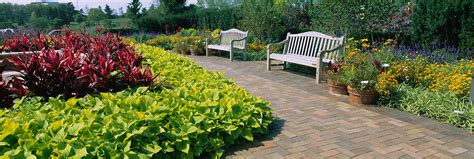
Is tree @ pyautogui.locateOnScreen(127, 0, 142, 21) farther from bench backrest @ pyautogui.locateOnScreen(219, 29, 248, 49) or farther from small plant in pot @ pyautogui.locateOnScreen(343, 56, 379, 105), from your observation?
small plant in pot @ pyautogui.locateOnScreen(343, 56, 379, 105)

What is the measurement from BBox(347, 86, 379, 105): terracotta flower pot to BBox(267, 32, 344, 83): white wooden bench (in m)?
1.46

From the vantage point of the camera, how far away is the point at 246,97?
12.4 ft

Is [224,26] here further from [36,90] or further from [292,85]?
[36,90]

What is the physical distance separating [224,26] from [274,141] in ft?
46.4

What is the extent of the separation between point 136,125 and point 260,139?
3.96 feet

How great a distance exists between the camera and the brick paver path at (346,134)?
10.2 feet

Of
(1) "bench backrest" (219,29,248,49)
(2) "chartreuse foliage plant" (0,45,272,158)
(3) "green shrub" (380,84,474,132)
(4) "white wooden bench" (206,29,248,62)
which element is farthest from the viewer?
(1) "bench backrest" (219,29,248,49)

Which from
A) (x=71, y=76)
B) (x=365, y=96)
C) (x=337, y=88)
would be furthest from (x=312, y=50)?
(x=71, y=76)

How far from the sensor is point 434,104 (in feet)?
13.8

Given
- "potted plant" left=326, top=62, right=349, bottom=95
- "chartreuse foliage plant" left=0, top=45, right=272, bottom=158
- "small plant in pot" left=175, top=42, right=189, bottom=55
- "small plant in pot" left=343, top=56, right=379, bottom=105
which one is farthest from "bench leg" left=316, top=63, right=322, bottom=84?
"small plant in pot" left=175, top=42, right=189, bottom=55

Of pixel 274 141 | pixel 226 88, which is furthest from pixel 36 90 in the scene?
pixel 274 141

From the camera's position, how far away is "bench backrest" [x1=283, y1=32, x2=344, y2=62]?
260 inches

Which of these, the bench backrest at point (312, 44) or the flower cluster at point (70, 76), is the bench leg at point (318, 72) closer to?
the bench backrest at point (312, 44)

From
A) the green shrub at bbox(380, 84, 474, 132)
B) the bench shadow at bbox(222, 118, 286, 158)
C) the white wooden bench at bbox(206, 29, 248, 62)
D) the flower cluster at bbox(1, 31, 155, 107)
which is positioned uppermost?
the white wooden bench at bbox(206, 29, 248, 62)
